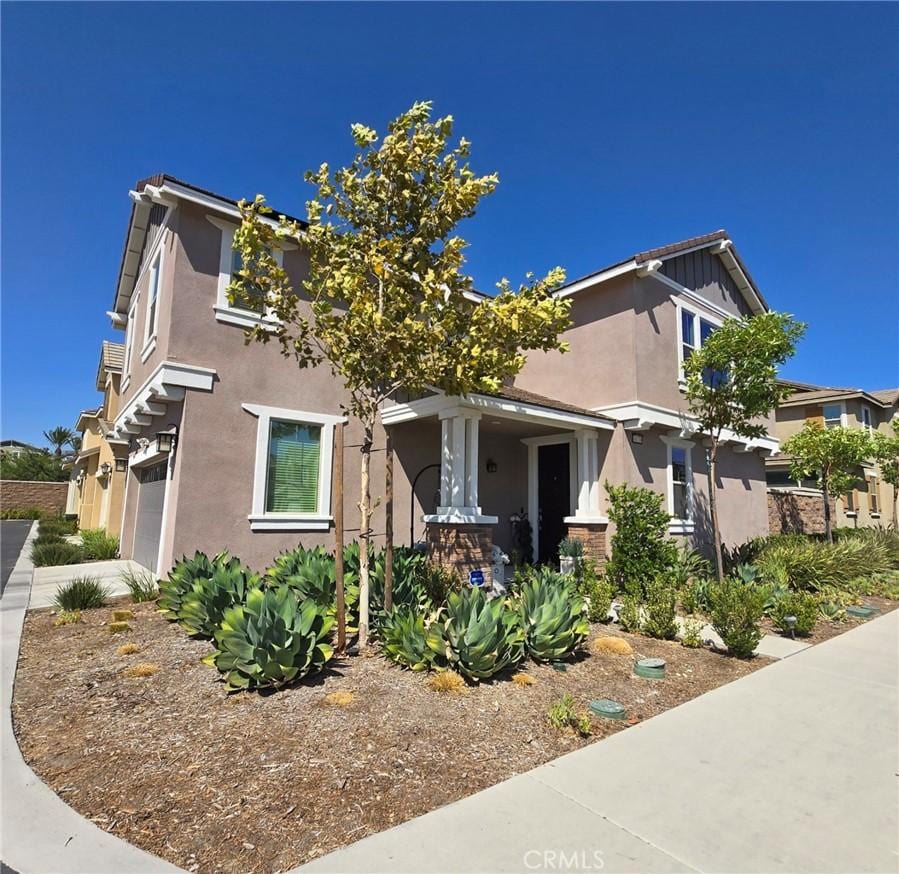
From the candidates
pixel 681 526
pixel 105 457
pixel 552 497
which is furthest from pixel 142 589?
pixel 105 457

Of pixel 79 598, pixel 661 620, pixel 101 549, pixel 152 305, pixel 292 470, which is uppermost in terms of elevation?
pixel 152 305

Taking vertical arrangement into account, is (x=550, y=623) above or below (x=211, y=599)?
below

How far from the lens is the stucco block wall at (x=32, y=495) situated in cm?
3372

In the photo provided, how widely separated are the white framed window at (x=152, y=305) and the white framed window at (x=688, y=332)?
36.5 ft

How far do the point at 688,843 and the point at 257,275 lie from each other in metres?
6.57

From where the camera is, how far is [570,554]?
10.6m

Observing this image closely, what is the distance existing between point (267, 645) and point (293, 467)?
17.3 ft

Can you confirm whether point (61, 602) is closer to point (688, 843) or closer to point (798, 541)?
point (688, 843)

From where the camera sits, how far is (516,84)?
31.4 ft

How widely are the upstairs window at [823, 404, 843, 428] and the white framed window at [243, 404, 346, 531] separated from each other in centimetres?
2523

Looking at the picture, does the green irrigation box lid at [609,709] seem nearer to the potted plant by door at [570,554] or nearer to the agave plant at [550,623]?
the agave plant at [550,623]

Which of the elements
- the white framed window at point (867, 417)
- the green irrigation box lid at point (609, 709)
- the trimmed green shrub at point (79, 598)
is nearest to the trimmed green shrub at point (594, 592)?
the green irrigation box lid at point (609, 709)

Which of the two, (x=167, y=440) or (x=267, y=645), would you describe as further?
(x=167, y=440)

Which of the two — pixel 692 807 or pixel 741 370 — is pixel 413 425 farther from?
pixel 692 807
